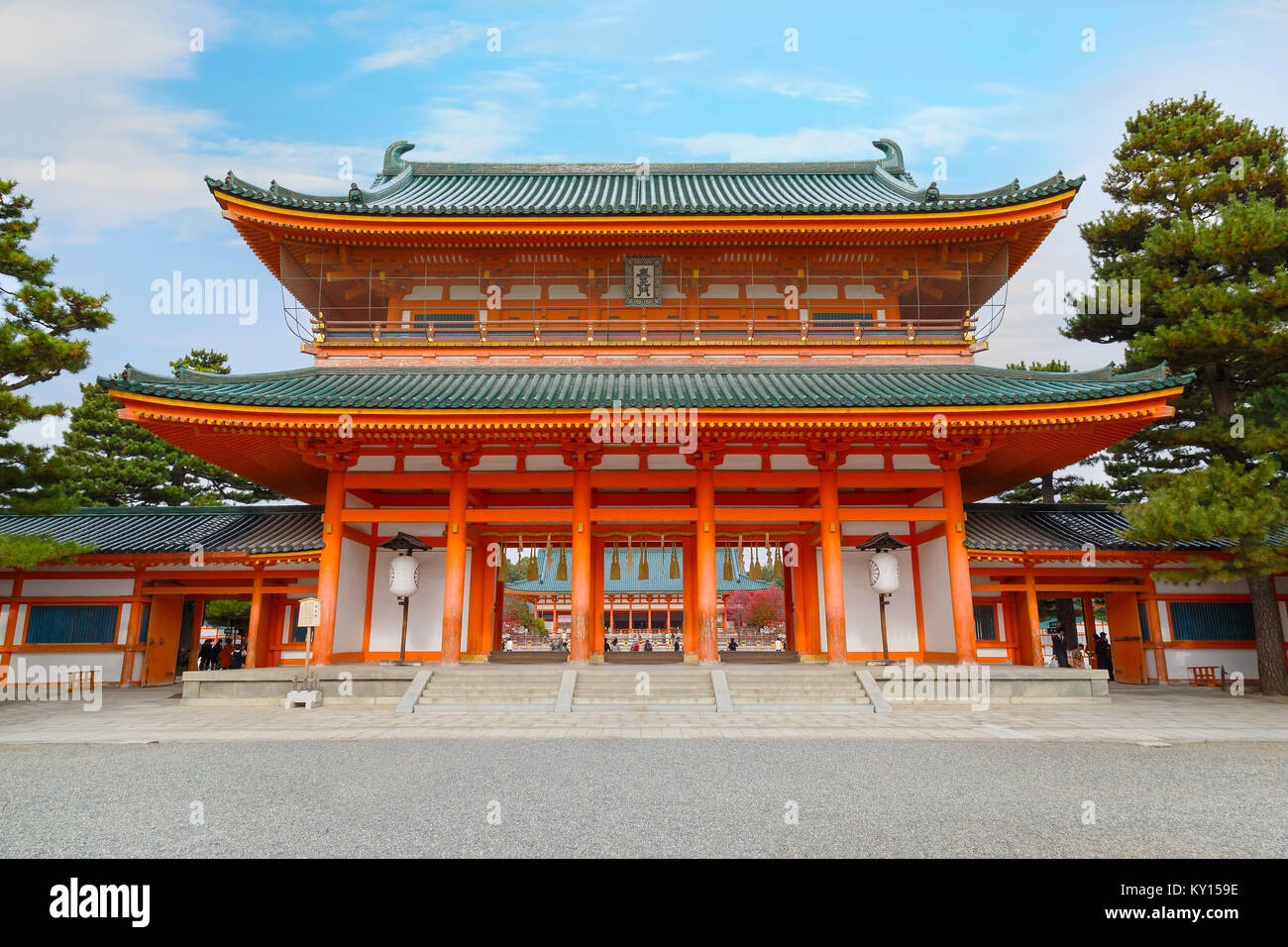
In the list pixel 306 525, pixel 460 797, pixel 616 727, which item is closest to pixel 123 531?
pixel 306 525

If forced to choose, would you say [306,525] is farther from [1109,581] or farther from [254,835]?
[1109,581]

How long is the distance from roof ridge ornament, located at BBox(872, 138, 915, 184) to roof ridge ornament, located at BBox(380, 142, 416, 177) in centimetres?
1601

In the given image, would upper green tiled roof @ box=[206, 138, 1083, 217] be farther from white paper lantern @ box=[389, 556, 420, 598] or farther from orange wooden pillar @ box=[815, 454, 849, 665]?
white paper lantern @ box=[389, 556, 420, 598]

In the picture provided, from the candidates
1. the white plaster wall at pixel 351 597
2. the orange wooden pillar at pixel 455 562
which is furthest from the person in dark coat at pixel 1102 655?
the white plaster wall at pixel 351 597

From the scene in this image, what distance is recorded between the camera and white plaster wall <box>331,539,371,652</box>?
1506 centimetres

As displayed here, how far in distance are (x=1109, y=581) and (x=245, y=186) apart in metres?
23.8

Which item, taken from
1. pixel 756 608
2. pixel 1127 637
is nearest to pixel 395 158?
pixel 1127 637

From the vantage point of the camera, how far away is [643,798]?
20.6 feet

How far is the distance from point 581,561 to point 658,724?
14.1 feet

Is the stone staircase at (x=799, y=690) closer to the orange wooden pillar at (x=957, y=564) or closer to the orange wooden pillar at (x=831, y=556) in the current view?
the orange wooden pillar at (x=831, y=556)

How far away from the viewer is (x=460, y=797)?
6320 millimetres

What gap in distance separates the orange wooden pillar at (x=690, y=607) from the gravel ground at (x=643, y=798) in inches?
267

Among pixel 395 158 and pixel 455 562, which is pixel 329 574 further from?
pixel 395 158

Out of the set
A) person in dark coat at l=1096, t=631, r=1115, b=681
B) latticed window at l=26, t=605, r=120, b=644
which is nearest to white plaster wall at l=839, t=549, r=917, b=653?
person in dark coat at l=1096, t=631, r=1115, b=681
